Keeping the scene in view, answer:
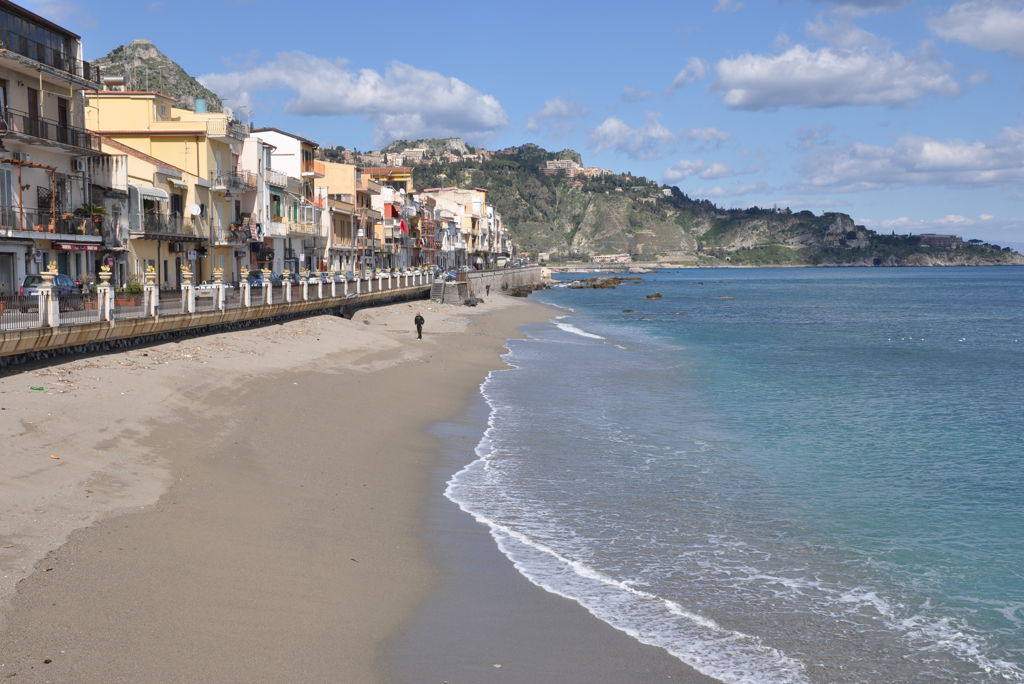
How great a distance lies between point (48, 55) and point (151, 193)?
10306 millimetres

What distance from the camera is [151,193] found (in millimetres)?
45375

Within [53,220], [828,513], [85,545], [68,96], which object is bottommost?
[828,513]

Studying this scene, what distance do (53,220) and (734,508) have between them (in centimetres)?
3056

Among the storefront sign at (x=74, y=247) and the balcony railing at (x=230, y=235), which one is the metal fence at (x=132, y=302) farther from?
the balcony railing at (x=230, y=235)

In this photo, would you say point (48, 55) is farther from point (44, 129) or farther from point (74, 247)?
point (74, 247)

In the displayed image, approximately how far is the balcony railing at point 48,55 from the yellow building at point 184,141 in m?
10.8

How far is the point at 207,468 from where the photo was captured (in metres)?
15.7

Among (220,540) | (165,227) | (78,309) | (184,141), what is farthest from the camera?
(184,141)

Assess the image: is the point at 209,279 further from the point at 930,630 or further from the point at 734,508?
the point at 930,630

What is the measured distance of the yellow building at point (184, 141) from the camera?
51.0 metres

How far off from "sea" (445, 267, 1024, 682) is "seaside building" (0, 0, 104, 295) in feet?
62.7

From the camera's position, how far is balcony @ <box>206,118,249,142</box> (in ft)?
171

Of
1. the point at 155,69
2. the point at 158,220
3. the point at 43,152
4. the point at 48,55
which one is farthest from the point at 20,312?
the point at 155,69

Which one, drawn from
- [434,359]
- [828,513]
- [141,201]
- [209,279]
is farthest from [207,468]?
[209,279]
